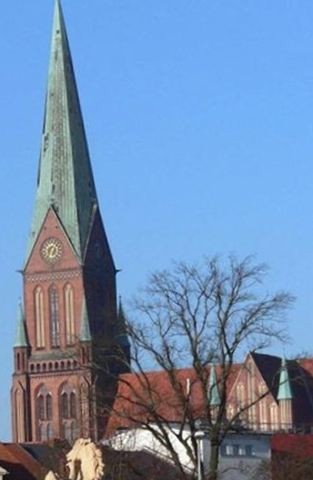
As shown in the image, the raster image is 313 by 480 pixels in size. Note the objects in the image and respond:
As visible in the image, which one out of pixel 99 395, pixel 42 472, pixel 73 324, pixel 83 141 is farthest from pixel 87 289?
pixel 99 395

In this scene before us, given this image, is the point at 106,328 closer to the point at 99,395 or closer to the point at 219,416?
the point at 99,395

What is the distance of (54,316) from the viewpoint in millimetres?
143375

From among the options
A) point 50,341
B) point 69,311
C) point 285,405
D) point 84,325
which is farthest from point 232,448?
point 69,311

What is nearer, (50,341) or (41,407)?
(41,407)

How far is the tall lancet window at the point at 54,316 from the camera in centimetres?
14275

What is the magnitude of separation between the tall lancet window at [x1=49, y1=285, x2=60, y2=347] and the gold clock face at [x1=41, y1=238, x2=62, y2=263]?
2.34m

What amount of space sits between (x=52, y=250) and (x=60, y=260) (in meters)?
1.07

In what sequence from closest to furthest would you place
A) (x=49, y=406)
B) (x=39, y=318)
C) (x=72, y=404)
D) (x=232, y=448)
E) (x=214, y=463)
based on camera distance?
(x=214, y=463), (x=232, y=448), (x=72, y=404), (x=49, y=406), (x=39, y=318)

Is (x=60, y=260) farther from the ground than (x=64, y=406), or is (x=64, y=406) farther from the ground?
(x=60, y=260)

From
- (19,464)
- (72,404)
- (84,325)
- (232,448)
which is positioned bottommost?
(19,464)

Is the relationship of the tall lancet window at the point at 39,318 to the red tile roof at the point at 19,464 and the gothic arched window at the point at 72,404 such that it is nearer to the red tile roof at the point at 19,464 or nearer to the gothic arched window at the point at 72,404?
the gothic arched window at the point at 72,404

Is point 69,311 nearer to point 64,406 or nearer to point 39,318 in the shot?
point 39,318

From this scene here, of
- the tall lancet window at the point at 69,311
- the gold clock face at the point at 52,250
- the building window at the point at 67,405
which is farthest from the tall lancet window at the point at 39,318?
the building window at the point at 67,405

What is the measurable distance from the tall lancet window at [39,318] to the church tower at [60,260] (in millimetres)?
79
